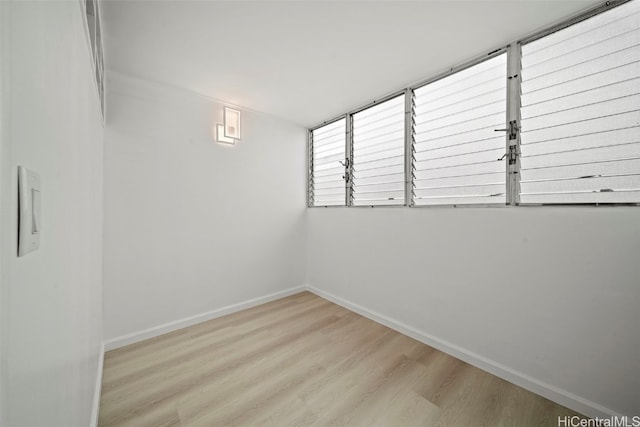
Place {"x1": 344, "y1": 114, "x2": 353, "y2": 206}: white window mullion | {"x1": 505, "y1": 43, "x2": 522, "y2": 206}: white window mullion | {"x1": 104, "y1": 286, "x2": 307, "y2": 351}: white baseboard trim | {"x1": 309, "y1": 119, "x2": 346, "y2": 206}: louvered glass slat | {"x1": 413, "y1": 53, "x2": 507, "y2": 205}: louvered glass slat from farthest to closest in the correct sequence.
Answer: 1. {"x1": 309, "y1": 119, "x2": 346, "y2": 206}: louvered glass slat
2. {"x1": 344, "y1": 114, "x2": 353, "y2": 206}: white window mullion
3. {"x1": 104, "y1": 286, "x2": 307, "y2": 351}: white baseboard trim
4. {"x1": 413, "y1": 53, "x2": 507, "y2": 205}: louvered glass slat
5. {"x1": 505, "y1": 43, "x2": 522, "y2": 206}: white window mullion

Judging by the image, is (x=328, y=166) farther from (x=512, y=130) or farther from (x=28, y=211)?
(x=28, y=211)

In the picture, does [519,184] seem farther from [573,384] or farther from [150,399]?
[150,399]

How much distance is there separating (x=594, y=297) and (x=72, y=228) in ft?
8.24

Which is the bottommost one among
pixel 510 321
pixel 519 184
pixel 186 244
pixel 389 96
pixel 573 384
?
pixel 573 384

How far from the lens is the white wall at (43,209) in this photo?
0.97 ft

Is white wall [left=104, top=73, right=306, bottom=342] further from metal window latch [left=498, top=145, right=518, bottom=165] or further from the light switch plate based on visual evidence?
metal window latch [left=498, top=145, right=518, bottom=165]

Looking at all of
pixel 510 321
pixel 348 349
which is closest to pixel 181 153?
pixel 348 349

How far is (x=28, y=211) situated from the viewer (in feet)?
1.11

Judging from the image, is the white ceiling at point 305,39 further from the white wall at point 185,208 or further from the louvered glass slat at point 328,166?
the louvered glass slat at point 328,166

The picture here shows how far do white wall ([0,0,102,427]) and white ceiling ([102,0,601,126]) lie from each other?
3.39ft

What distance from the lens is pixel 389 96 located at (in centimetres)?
248

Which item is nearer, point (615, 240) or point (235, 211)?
point (615, 240)

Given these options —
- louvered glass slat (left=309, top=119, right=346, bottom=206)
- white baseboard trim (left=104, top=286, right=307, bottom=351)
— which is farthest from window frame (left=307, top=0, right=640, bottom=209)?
white baseboard trim (left=104, top=286, right=307, bottom=351)

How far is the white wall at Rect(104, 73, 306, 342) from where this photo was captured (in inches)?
80.8
